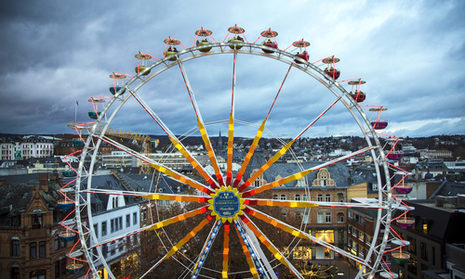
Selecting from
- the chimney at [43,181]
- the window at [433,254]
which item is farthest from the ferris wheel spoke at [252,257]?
the chimney at [43,181]

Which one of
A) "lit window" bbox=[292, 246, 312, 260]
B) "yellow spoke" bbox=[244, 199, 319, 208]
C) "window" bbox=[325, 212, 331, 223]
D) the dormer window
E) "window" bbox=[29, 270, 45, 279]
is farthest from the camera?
"window" bbox=[325, 212, 331, 223]

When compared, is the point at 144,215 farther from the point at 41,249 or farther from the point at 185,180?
the point at 185,180

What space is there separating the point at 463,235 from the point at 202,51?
2593 cm

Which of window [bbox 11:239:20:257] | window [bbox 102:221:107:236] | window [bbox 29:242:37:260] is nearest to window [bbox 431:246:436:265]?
window [bbox 102:221:107:236]

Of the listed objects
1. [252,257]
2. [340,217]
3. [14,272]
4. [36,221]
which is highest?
[252,257]

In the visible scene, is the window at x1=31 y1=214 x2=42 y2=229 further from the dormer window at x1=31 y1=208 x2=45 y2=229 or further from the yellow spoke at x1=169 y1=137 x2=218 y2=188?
the yellow spoke at x1=169 y1=137 x2=218 y2=188

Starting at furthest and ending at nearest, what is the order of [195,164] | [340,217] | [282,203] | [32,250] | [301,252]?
[340,217] → [301,252] → [32,250] → [195,164] → [282,203]

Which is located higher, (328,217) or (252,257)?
(252,257)

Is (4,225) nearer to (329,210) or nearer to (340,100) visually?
(340,100)

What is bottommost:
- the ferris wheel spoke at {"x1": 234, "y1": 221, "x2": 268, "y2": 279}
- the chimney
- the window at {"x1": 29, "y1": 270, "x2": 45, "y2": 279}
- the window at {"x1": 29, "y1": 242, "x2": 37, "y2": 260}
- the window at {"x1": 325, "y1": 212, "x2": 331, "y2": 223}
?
the window at {"x1": 29, "y1": 270, "x2": 45, "y2": 279}

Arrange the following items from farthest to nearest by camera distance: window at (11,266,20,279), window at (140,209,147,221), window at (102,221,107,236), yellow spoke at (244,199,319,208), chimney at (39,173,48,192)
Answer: window at (140,209,147,221) < window at (102,221,107,236) < chimney at (39,173,48,192) < window at (11,266,20,279) < yellow spoke at (244,199,319,208)

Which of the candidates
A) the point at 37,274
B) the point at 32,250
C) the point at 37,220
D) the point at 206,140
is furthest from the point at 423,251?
the point at 32,250

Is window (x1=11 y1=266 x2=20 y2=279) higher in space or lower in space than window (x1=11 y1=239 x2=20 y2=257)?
lower

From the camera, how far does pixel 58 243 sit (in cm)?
3353
